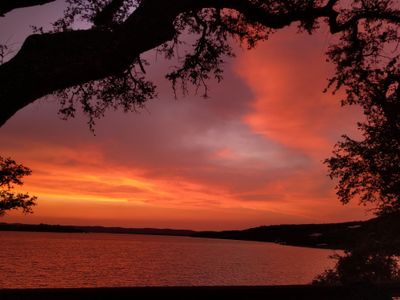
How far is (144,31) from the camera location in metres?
7.31

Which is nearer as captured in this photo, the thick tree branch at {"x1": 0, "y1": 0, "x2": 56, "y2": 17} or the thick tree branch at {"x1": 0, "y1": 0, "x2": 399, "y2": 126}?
the thick tree branch at {"x1": 0, "y1": 0, "x2": 399, "y2": 126}

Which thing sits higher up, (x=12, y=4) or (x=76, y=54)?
(x=12, y=4)

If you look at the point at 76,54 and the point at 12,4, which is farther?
the point at 12,4

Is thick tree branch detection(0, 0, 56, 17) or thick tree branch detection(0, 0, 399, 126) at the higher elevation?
thick tree branch detection(0, 0, 56, 17)

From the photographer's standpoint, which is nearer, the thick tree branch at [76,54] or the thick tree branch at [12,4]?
the thick tree branch at [76,54]

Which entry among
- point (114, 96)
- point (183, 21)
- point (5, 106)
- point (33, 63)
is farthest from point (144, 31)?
point (183, 21)

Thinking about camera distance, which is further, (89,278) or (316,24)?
(89,278)

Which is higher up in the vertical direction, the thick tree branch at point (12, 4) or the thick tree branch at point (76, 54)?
the thick tree branch at point (12, 4)

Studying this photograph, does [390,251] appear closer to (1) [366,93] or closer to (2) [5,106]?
(1) [366,93]

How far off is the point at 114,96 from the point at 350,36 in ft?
25.6

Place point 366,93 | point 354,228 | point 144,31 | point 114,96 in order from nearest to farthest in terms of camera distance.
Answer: point 144,31
point 114,96
point 366,93
point 354,228

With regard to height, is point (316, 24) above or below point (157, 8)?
above

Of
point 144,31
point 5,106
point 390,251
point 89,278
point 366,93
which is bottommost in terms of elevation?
point 89,278

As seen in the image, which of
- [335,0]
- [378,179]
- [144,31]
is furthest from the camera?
[378,179]
